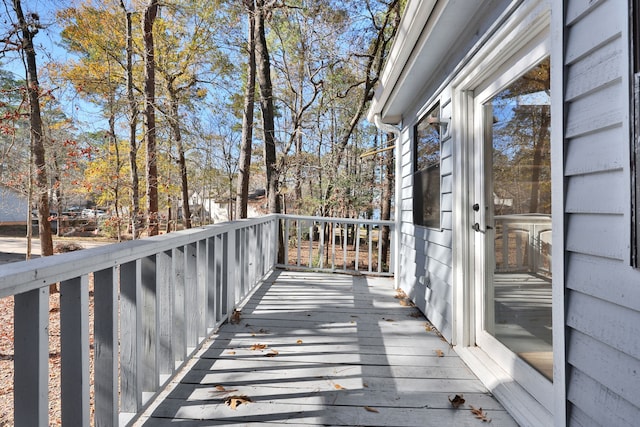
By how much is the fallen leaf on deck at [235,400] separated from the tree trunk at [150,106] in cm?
644

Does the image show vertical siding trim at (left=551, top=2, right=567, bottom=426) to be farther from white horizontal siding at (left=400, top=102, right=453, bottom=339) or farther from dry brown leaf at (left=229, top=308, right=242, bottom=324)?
dry brown leaf at (left=229, top=308, right=242, bottom=324)

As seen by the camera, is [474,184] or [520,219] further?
[474,184]

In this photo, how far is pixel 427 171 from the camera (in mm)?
3322

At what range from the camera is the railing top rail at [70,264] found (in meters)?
0.88

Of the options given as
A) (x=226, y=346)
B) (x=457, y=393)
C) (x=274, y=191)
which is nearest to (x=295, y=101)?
(x=274, y=191)

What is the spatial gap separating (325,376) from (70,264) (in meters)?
1.53

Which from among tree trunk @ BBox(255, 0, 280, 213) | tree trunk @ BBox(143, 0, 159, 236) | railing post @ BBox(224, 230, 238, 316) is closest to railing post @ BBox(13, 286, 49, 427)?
railing post @ BBox(224, 230, 238, 316)

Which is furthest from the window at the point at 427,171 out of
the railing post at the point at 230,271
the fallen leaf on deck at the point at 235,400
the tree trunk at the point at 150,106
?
the tree trunk at the point at 150,106

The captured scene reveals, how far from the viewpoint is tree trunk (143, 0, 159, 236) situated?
714cm

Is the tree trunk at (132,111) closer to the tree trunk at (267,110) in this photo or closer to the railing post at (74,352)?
the tree trunk at (267,110)

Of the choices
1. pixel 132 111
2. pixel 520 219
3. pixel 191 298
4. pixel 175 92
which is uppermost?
pixel 175 92

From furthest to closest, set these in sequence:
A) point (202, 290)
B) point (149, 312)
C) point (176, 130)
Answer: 1. point (176, 130)
2. point (202, 290)
3. point (149, 312)

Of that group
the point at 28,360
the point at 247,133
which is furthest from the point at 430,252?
the point at 247,133

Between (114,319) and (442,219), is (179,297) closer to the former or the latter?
(114,319)
